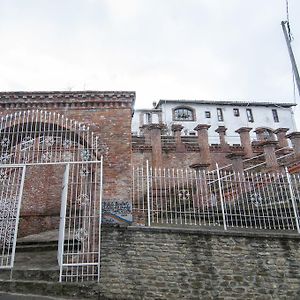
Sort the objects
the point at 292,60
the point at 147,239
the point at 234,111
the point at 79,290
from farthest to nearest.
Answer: the point at 234,111
the point at 292,60
the point at 147,239
the point at 79,290

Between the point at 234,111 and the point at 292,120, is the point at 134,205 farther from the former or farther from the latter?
the point at 292,120

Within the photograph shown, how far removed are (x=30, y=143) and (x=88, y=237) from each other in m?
3.36

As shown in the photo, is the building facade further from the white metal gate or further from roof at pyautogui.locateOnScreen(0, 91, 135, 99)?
the white metal gate

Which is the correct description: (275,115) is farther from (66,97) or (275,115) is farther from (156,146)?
(66,97)

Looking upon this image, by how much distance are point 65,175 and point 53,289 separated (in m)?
2.72

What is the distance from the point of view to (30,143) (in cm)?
903

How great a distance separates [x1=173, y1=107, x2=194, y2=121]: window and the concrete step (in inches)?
1037

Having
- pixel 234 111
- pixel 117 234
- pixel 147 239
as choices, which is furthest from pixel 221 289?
pixel 234 111

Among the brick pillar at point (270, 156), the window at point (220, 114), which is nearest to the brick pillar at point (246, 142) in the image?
the brick pillar at point (270, 156)

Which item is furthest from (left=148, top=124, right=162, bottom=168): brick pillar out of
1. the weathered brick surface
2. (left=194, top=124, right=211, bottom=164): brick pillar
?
the weathered brick surface

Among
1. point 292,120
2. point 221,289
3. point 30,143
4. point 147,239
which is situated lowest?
point 221,289

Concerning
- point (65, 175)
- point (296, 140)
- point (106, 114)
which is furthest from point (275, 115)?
point (65, 175)

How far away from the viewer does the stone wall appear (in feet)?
23.5

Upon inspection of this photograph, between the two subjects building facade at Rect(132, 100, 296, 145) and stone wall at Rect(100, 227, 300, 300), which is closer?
stone wall at Rect(100, 227, 300, 300)
